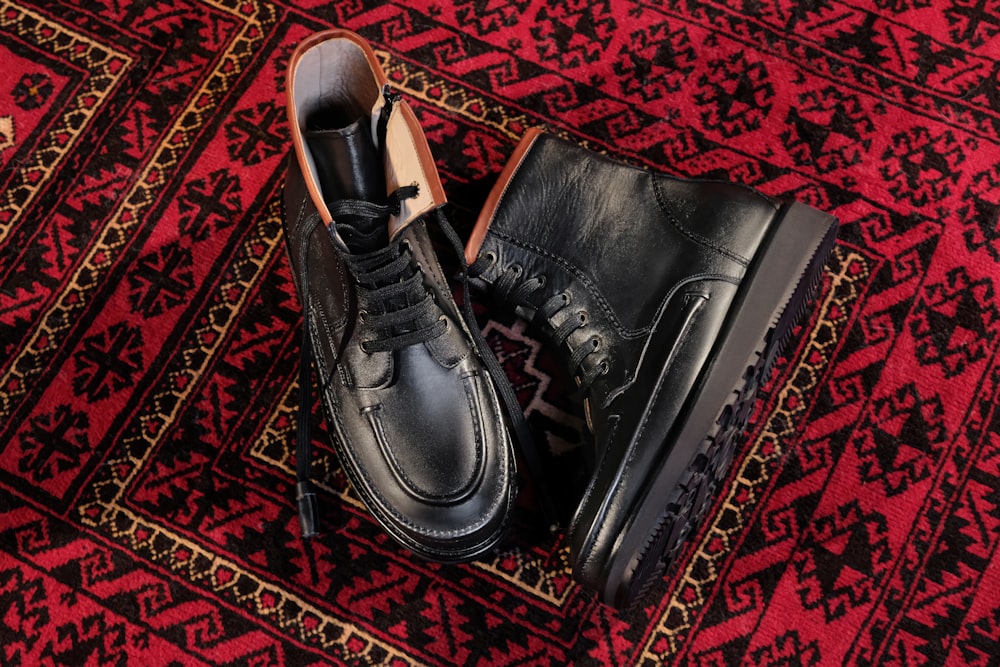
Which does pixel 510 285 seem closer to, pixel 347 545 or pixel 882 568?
pixel 347 545

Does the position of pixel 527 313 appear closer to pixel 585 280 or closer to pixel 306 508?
pixel 585 280

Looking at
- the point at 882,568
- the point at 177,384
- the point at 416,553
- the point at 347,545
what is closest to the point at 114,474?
the point at 177,384

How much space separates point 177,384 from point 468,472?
48 cm

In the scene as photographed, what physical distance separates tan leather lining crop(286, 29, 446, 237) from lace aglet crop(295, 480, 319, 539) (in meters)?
0.39

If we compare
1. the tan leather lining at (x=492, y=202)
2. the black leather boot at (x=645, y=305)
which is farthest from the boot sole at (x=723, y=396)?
the tan leather lining at (x=492, y=202)

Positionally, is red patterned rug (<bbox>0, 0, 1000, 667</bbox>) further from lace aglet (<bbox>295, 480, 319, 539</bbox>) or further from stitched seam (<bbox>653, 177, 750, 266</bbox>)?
stitched seam (<bbox>653, 177, 750, 266</bbox>)

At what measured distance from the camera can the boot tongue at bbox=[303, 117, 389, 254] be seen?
0.89m

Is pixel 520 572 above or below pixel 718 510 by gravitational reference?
below

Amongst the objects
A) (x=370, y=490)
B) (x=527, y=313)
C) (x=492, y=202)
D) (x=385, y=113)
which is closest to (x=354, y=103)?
(x=385, y=113)

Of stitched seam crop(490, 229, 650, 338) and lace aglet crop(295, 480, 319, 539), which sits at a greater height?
stitched seam crop(490, 229, 650, 338)

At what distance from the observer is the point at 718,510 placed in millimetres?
1059

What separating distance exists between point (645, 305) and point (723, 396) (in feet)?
0.50

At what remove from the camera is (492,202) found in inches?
40.3

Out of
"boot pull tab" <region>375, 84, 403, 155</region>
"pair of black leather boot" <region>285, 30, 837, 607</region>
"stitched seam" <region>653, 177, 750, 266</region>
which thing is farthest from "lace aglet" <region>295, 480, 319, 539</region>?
"stitched seam" <region>653, 177, 750, 266</region>
